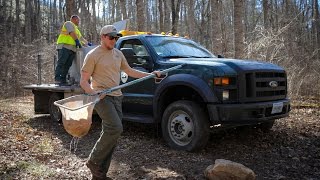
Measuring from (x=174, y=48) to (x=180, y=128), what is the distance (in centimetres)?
168

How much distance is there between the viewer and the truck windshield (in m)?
7.11

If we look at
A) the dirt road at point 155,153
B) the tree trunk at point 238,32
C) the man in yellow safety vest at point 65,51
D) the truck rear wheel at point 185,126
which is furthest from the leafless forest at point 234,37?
the truck rear wheel at point 185,126

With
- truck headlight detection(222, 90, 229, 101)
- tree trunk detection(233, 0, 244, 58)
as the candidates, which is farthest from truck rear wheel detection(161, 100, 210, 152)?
tree trunk detection(233, 0, 244, 58)

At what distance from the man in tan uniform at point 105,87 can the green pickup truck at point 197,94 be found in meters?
1.58

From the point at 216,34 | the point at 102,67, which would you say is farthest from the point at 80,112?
the point at 216,34

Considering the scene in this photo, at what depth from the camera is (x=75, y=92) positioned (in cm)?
823

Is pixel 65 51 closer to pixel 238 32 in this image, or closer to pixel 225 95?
pixel 225 95

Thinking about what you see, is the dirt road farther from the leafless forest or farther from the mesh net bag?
the leafless forest

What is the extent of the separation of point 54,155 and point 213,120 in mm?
2523

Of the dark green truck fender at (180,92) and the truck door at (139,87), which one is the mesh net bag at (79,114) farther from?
the truck door at (139,87)

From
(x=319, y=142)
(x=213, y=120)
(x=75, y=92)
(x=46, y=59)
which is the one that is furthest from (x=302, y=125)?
(x=46, y=59)

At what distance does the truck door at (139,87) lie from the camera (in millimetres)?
6895

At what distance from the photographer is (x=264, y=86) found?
6215mm

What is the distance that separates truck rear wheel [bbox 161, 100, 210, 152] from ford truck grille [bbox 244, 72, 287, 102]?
0.75 m
